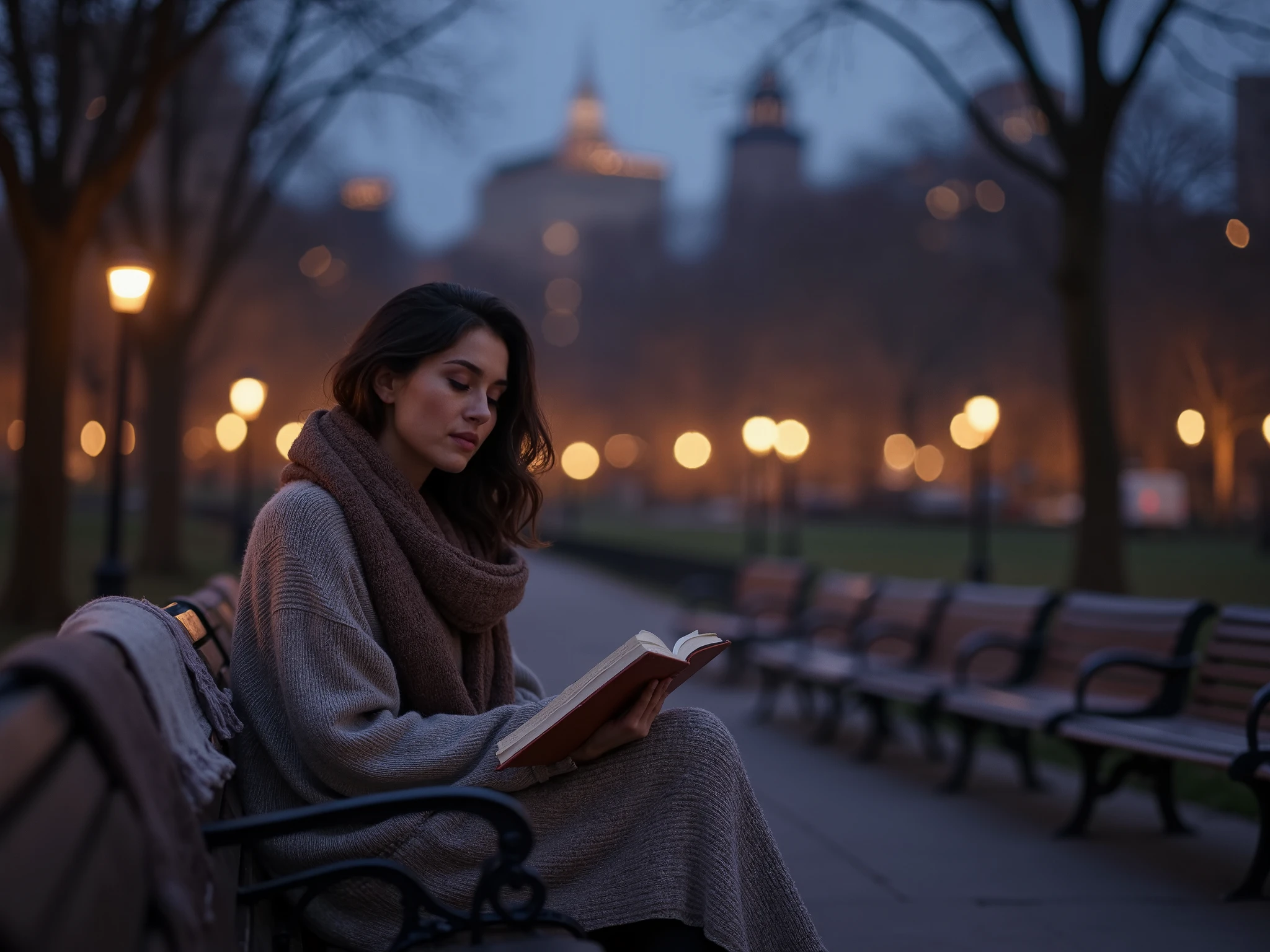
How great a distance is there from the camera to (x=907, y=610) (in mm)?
10039

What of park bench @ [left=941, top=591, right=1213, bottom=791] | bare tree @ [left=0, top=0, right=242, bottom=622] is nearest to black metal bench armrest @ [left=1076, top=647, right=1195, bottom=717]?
park bench @ [left=941, top=591, right=1213, bottom=791]

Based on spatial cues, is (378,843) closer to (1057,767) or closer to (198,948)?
(198,948)

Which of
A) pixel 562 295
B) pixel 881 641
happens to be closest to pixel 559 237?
pixel 562 295

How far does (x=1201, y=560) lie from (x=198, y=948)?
29.0 metres

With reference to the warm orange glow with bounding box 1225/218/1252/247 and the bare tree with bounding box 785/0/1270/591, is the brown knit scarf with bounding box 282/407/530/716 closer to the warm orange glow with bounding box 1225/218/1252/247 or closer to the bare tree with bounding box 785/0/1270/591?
the bare tree with bounding box 785/0/1270/591

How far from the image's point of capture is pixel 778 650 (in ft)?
36.3

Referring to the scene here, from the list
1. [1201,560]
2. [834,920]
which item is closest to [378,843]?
[834,920]

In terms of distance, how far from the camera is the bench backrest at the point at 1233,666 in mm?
6293

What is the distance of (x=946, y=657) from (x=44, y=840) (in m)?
8.20

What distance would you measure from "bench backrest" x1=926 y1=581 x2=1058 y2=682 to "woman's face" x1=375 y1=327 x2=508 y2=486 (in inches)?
211

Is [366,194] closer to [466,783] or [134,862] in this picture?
[466,783]

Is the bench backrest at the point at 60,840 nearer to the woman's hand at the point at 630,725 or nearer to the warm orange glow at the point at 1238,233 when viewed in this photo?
the woman's hand at the point at 630,725

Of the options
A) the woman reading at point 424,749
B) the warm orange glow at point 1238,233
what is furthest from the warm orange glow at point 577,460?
the woman reading at point 424,749

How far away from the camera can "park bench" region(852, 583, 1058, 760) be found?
331 inches
